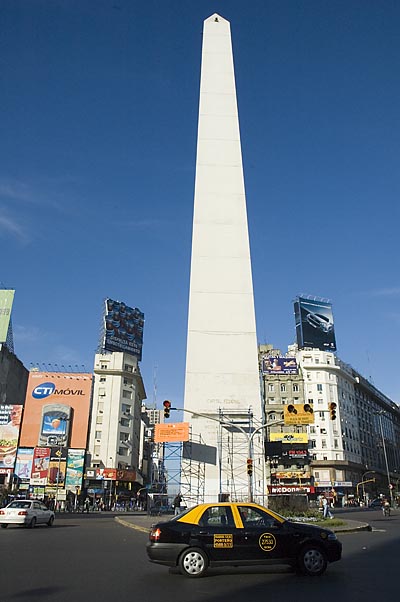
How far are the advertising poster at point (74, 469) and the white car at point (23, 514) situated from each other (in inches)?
1659

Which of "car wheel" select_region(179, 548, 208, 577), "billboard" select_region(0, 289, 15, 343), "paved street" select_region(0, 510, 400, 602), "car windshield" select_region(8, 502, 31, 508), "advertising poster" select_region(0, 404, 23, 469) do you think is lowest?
"paved street" select_region(0, 510, 400, 602)

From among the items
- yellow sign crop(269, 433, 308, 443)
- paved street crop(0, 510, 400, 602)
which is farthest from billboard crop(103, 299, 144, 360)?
paved street crop(0, 510, 400, 602)

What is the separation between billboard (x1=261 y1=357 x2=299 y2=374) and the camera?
3174 inches

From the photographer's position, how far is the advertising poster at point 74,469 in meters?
63.3

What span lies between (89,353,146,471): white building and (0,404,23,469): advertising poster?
38.6ft

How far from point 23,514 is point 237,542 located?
651 inches

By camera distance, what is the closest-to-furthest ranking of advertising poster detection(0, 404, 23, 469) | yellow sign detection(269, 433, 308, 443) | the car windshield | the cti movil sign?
the car windshield, advertising poster detection(0, 404, 23, 469), the cti movil sign, yellow sign detection(269, 433, 308, 443)

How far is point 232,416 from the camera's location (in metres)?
30.4

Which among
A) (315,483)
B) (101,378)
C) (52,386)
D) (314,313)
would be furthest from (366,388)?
(52,386)

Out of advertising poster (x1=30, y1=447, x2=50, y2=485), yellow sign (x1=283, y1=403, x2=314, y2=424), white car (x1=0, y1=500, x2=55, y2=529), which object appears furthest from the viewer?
advertising poster (x1=30, y1=447, x2=50, y2=485)

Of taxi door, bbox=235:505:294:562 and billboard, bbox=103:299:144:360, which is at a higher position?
billboard, bbox=103:299:144:360

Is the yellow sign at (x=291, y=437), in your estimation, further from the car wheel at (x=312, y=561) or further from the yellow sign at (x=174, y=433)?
the car wheel at (x=312, y=561)

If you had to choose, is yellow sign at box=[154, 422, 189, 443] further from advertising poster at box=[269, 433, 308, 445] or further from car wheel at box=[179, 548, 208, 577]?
advertising poster at box=[269, 433, 308, 445]

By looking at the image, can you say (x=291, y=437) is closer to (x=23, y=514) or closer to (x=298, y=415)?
(x=298, y=415)
